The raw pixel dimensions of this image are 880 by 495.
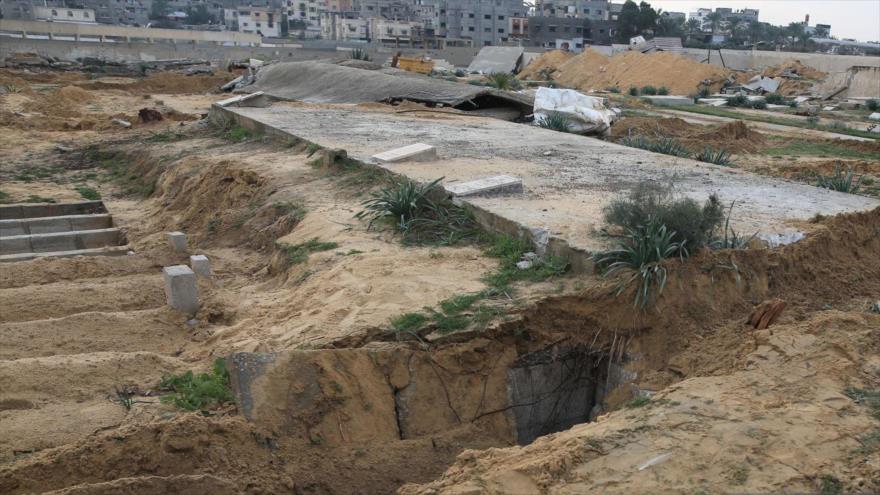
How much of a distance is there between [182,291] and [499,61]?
3808cm

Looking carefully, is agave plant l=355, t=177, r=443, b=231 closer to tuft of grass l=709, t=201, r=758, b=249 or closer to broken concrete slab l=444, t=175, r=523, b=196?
broken concrete slab l=444, t=175, r=523, b=196

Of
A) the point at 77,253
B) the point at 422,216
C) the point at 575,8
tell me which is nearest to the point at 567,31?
the point at 575,8

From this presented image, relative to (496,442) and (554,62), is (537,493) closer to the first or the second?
(496,442)

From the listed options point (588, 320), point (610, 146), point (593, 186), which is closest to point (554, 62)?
point (610, 146)

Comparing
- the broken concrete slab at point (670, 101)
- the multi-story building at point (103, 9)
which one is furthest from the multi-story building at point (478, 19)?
the broken concrete slab at point (670, 101)

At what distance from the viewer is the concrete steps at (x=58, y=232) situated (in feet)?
30.6

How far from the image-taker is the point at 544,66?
38.8 metres

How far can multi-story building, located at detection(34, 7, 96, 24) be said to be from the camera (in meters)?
65.4

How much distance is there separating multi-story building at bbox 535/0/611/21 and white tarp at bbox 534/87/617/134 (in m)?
80.5

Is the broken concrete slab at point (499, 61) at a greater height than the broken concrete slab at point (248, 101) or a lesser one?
greater

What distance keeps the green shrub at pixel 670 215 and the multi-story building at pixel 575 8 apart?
296 ft

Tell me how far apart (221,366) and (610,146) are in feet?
26.2

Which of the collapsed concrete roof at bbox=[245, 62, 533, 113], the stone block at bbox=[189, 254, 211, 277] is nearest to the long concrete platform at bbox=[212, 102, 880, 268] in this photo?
the collapsed concrete roof at bbox=[245, 62, 533, 113]

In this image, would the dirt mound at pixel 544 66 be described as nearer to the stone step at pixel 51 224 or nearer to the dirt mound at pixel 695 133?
the dirt mound at pixel 695 133
